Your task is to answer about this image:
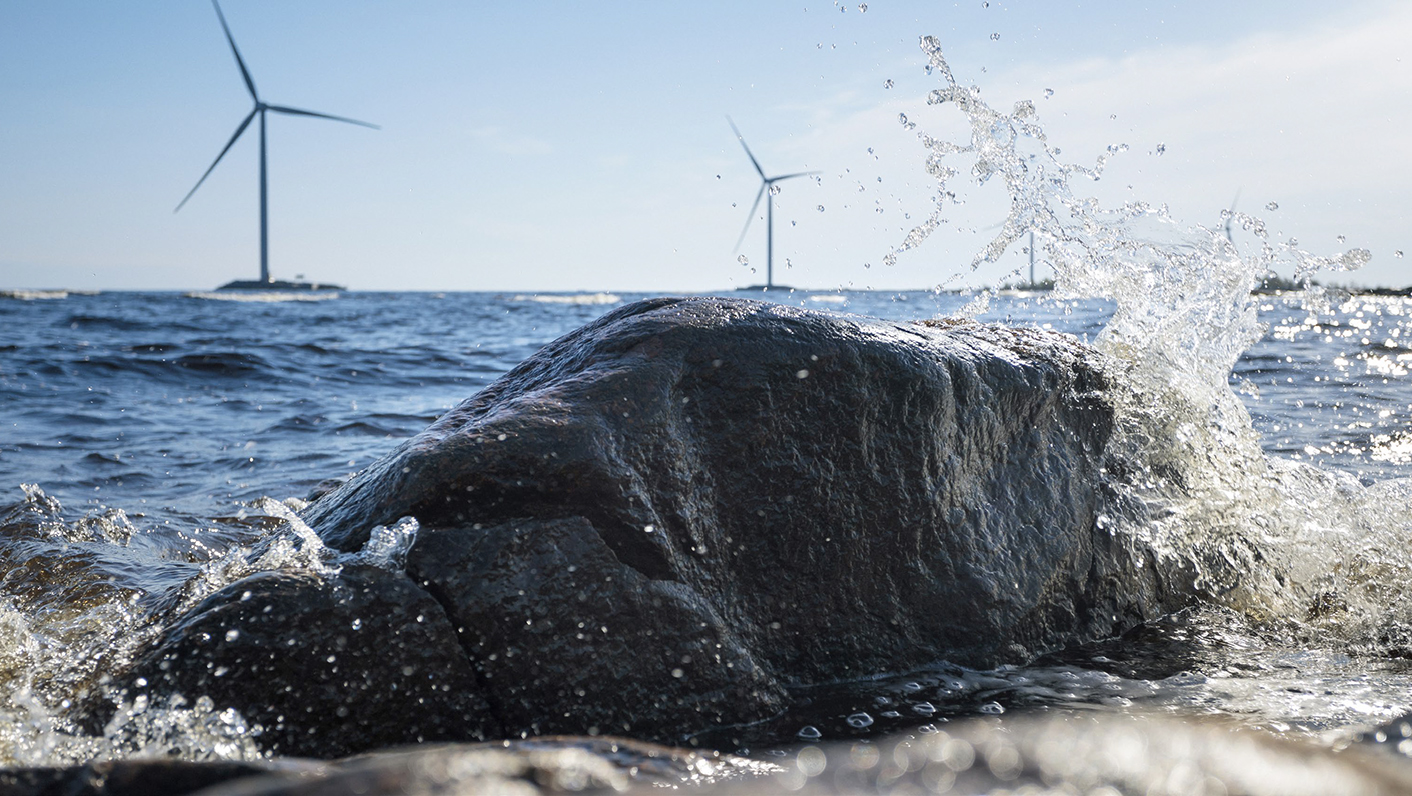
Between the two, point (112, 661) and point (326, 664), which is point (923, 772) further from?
point (112, 661)

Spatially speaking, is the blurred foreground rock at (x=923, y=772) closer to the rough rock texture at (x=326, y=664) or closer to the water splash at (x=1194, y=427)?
the rough rock texture at (x=326, y=664)

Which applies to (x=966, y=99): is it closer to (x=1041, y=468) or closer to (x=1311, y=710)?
(x=1041, y=468)

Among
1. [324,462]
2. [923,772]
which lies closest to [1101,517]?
[923,772]

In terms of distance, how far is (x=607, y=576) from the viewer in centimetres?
231

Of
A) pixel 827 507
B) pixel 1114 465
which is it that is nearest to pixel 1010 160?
pixel 1114 465

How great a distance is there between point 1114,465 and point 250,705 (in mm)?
2840

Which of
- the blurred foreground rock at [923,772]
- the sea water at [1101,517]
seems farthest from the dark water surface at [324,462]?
the blurred foreground rock at [923,772]

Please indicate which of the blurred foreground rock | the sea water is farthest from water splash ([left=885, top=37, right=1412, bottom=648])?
the blurred foreground rock

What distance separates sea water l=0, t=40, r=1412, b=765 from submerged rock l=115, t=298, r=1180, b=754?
0.37ft

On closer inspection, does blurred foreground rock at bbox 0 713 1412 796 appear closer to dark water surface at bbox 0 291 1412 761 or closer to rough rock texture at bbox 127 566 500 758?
rough rock texture at bbox 127 566 500 758

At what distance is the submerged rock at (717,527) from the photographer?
219cm

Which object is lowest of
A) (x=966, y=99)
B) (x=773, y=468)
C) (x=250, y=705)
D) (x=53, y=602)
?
(x=53, y=602)

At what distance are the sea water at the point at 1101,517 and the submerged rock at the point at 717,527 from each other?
0.11 meters

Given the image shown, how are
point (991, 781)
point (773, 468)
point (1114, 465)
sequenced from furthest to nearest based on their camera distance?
1. point (1114, 465)
2. point (773, 468)
3. point (991, 781)
